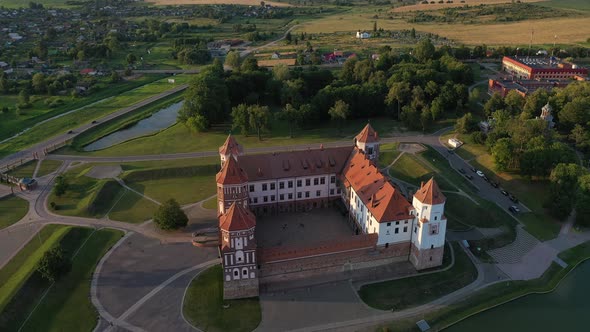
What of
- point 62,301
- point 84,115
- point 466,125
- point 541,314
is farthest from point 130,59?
point 541,314

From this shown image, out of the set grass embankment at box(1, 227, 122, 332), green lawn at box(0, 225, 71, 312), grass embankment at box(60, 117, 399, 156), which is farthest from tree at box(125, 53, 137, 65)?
grass embankment at box(1, 227, 122, 332)

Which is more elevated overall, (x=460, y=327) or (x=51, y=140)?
(x=51, y=140)

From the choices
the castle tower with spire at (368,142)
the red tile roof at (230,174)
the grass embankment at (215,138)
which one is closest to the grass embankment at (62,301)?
the red tile roof at (230,174)

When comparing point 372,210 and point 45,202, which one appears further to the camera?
point 45,202

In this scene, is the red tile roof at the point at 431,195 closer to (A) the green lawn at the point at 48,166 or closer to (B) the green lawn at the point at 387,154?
(B) the green lawn at the point at 387,154

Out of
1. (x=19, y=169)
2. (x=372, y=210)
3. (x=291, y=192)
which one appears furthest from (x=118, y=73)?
(x=372, y=210)

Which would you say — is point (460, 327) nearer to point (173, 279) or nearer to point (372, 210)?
point (372, 210)
